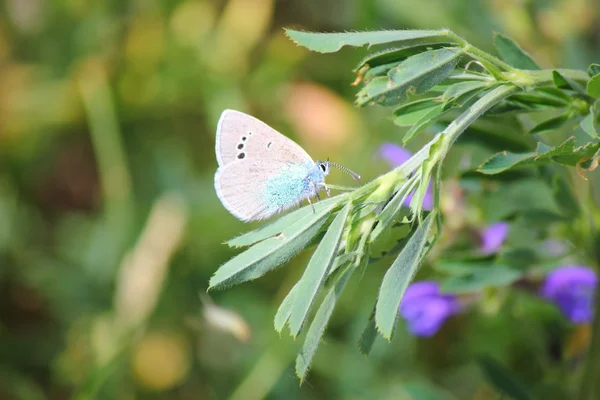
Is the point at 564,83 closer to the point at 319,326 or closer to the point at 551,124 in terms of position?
the point at 551,124

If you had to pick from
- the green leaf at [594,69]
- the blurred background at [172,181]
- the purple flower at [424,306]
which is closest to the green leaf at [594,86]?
the green leaf at [594,69]

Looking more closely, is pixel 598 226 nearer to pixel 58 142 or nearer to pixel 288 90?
pixel 288 90

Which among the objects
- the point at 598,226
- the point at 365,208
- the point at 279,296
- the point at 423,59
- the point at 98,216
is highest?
the point at 423,59

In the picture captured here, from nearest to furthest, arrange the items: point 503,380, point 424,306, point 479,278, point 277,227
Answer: point 277,227
point 479,278
point 503,380
point 424,306

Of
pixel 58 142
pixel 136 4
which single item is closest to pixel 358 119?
Answer: pixel 136 4

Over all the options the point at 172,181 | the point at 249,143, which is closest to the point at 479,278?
the point at 249,143
